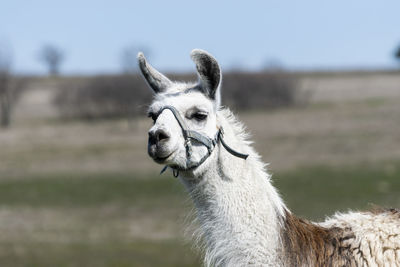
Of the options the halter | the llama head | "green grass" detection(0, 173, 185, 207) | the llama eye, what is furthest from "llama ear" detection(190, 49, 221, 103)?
"green grass" detection(0, 173, 185, 207)

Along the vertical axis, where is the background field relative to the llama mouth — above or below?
below

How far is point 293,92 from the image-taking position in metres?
67.8

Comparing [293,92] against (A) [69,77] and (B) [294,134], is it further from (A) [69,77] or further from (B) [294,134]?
(A) [69,77]

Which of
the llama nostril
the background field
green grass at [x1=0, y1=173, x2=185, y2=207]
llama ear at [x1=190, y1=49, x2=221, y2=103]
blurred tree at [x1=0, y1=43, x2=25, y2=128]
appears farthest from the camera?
blurred tree at [x1=0, y1=43, x2=25, y2=128]

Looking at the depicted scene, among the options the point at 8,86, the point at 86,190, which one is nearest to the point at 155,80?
the point at 86,190

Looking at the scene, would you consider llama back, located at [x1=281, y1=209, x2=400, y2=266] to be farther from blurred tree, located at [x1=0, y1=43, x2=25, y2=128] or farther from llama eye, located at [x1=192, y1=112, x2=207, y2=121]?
blurred tree, located at [x1=0, y1=43, x2=25, y2=128]

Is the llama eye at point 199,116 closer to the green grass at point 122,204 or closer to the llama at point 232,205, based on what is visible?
the llama at point 232,205

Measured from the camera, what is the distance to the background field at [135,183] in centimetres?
1797

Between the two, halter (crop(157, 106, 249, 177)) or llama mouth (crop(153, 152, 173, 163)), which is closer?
llama mouth (crop(153, 152, 173, 163))

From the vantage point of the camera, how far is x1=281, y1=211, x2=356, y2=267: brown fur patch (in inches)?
199

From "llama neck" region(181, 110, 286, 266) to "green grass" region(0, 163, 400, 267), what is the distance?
1125 cm

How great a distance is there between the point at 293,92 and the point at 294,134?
27776 millimetres

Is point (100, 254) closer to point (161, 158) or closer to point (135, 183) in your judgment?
point (135, 183)

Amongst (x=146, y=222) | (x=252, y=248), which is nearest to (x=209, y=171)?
(x=252, y=248)
